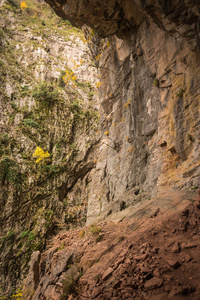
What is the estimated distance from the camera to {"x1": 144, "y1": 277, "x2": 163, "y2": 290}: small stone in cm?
331

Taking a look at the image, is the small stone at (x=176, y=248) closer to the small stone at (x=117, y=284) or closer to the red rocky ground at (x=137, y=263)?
the red rocky ground at (x=137, y=263)

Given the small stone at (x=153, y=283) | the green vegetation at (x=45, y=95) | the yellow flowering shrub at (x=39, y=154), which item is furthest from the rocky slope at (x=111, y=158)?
the yellow flowering shrub at (x=39, y=154)

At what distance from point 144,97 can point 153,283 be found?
9.17 meters

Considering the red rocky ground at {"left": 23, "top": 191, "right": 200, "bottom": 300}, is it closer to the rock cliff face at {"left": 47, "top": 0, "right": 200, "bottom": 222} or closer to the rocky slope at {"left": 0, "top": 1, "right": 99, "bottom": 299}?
the rock cliff face at {"left": 47, "top": 0, "right": 200, "bottom": 222}

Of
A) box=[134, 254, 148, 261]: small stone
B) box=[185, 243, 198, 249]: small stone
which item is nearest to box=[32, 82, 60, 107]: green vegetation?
box=[134, 254, 148, 261]: small stone

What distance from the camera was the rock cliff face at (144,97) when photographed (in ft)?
24.9

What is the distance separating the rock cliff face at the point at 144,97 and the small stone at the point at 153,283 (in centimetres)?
354

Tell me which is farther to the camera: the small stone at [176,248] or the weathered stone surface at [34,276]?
the weathered stone surface at [34,276]

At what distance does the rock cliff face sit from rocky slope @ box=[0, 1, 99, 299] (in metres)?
4.06

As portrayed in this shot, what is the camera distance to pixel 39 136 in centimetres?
2327

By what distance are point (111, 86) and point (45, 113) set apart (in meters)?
12.5

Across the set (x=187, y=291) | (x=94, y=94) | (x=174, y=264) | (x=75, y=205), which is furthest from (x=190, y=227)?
(x=94, y=94)

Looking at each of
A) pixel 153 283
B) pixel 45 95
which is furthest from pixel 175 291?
pixel 45 95

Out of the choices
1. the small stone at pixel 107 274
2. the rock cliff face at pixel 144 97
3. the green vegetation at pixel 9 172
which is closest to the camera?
the small stone at pixel 107 274
